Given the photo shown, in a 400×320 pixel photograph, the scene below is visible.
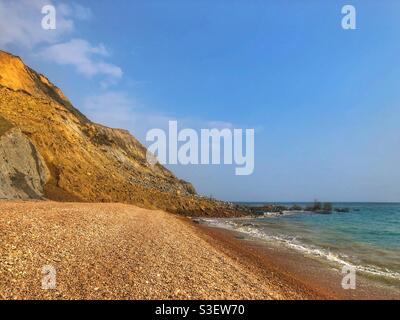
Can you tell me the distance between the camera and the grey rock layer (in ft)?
91.8

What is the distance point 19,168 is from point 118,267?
23811mm

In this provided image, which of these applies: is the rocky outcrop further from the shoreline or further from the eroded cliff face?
the shoreline

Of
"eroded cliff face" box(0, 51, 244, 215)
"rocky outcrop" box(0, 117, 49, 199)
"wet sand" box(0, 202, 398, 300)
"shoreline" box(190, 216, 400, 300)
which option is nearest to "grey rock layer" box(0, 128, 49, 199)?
"rocky outcrop" box(0, 117, 49, 199)

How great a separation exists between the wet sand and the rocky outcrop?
42.9 feet

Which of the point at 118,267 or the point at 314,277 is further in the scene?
the point at 314,277

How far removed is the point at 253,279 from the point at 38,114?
3734cm

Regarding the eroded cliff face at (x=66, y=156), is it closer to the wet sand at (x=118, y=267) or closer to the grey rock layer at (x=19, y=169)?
the grey rock layer at (x=19, y=169)

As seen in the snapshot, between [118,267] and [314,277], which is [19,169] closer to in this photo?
[118,267]

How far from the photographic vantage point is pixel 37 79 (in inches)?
2370

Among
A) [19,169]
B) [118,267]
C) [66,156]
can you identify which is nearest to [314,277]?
[118,267]

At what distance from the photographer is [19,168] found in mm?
30406

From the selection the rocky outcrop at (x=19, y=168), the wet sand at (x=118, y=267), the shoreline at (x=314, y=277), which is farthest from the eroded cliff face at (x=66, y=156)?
the shoreline at (x=314, y=277)

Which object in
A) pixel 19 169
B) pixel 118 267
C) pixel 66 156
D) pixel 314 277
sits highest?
pixel 66 156

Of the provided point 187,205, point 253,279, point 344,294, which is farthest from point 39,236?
point 187,205
